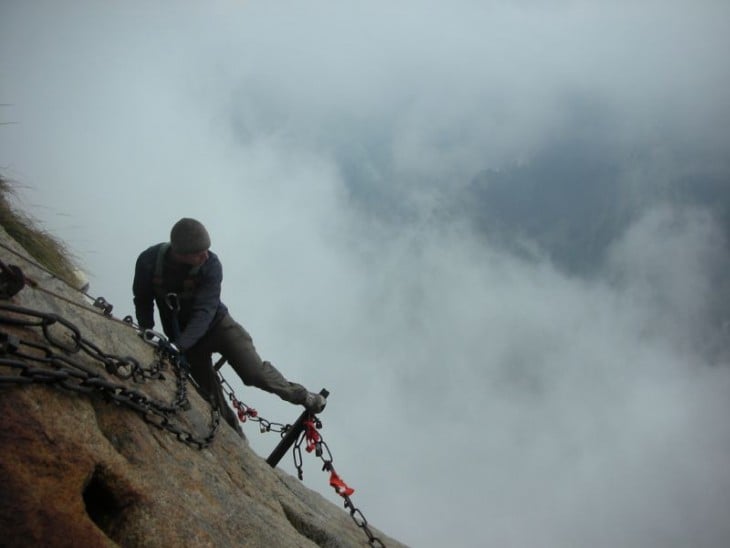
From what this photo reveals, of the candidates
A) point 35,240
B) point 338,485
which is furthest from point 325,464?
point 35,240

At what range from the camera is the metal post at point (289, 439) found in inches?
321

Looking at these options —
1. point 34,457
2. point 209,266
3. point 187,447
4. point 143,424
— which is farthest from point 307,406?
point 34,457

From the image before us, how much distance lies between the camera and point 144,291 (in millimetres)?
7301

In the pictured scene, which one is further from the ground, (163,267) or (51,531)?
(163,267)

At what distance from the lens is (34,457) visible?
10.1 ft

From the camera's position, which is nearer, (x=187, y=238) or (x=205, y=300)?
(x=187, y=238)

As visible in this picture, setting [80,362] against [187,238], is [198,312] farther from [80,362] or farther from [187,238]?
[80,362]

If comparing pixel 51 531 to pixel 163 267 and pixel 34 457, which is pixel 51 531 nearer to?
pixel 34 457

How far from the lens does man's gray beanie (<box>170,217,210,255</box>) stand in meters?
6.66

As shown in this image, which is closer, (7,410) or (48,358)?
(7,410)

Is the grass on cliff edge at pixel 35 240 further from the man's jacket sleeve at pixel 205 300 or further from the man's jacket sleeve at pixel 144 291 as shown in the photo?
the man's jacket sleeve at pixel 205 300

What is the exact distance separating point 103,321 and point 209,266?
175 centimetres

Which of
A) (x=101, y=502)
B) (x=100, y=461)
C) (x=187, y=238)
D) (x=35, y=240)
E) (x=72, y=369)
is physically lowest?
(x=101, y=502)

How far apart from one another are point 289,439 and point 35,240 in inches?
188
